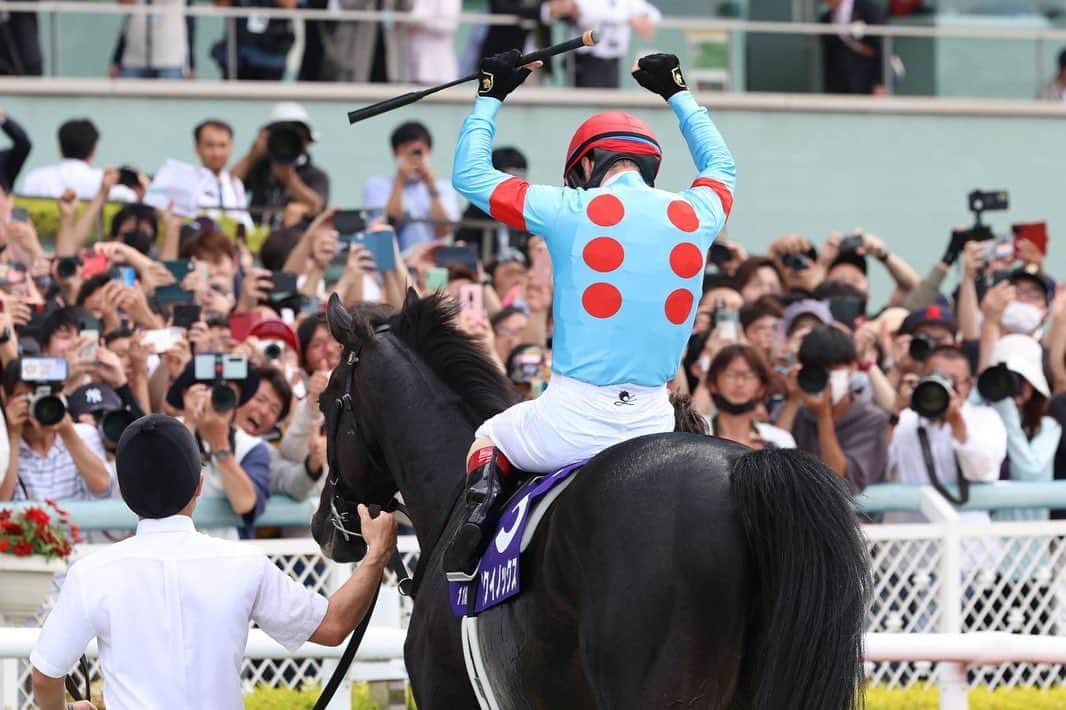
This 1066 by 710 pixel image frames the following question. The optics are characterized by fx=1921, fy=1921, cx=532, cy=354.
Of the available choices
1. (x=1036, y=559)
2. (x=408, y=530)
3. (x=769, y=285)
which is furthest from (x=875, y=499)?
(x=769, y=285)

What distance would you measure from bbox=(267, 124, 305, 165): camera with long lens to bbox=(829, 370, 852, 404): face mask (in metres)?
4.18

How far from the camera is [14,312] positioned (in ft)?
26.3

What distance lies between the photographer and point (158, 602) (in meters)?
4.23

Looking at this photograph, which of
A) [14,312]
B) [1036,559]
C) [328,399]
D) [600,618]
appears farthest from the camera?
[14,312]

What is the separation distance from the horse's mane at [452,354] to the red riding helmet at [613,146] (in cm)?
71

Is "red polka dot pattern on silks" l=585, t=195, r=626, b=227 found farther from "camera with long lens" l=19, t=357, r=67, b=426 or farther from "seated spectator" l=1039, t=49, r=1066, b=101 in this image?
"seated spectator" l=1039, t=49, r=1066, b=101

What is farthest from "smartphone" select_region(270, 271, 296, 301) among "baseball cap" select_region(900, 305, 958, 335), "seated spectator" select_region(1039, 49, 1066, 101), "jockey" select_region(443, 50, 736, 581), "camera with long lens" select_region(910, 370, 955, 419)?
"seated spectator" select_region(1039, 49, 1066, 101)

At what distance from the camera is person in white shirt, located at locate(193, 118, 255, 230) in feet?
34.6

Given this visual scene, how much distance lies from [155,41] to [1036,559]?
7.83 meters

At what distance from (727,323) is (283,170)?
141 inches

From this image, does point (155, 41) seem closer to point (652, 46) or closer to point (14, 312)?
point (652, 46)

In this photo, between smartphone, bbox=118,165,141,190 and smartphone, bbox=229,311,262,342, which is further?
smartphone, bbox=118,165,141,190

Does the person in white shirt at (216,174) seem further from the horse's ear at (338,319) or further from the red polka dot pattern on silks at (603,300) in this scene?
the red polka dot pattern on silks at (603,300)

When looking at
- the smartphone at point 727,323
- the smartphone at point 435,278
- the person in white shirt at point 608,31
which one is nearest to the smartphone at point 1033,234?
the smartphone at point 727,323
